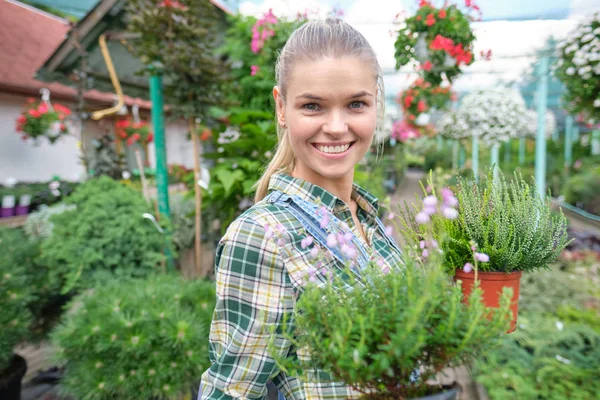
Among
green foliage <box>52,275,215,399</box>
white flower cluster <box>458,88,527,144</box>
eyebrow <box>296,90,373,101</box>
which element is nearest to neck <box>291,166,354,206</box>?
eyebrow <box>296,90,373,101</box>

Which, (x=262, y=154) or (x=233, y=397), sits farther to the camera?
(x=262, y=154)

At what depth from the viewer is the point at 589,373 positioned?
2.26m

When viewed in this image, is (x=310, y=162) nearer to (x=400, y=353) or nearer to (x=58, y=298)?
(x=400, y=353)

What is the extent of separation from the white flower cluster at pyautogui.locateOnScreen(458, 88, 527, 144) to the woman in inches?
195

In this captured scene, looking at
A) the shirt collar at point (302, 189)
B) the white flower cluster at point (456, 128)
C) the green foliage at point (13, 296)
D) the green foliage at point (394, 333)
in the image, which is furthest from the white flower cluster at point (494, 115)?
the green foliage at point (394, 333)

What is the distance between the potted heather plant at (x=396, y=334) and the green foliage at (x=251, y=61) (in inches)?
113

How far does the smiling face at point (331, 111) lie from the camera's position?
3.20ft

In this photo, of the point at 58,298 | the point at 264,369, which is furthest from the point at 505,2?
the point at 58,298

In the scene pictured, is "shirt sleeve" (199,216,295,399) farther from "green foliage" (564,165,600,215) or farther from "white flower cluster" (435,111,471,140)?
"green foliage" (564,165,600,215)

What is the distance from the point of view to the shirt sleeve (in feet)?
3.01

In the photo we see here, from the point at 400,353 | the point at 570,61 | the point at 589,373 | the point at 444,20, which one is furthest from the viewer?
the point at 570,61

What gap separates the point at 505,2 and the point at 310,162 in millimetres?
2965

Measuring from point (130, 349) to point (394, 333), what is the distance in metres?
1.82

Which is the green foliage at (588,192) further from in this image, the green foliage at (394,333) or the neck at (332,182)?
the green foliage at (394,333)
